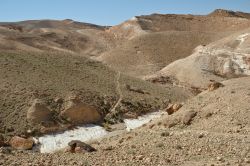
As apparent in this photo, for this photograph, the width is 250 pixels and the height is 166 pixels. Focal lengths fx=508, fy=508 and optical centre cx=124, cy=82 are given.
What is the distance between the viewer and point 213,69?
3878cm

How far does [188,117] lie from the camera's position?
50.9 ft

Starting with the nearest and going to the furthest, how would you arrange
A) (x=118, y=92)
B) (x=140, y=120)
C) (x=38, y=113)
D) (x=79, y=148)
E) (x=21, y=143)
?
(x=79, y=148) < (x=21, y=143) < (x=38, y=113) < (x=140, y=120) < (x=118, y=92)

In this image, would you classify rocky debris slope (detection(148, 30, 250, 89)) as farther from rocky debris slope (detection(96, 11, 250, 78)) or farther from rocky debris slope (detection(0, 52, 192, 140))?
rocky debris slope (detection(0, 52, 192, 140))

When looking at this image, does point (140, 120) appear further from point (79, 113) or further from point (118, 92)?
point (118, 92)

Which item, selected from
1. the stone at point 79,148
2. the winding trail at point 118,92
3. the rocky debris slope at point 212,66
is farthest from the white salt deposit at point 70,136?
the rocky debris slope at point 212,66

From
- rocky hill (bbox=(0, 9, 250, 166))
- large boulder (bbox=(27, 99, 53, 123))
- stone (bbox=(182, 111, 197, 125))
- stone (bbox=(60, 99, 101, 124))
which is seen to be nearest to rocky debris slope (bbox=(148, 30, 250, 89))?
rocky hill (bbox=(0, 9, 250, 166))

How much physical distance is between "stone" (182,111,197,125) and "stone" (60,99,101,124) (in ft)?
25.9

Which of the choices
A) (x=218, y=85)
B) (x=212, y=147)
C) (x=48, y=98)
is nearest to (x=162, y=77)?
(x=48, y=98)

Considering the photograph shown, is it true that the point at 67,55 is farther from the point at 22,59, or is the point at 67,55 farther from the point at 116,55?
the point at 116,55

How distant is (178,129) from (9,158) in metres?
5.28

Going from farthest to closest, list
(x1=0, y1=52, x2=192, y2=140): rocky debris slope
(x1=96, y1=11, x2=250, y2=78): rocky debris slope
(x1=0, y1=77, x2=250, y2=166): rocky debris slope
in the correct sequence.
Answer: (x1=96, y1=11, x2=250, y2=78): rocky debris slope → (x1=0, y1=52, x2=192, y2=140): rocky debris slope → (x1=0, y1=77, x2=250, y2=166): rocky debris slope

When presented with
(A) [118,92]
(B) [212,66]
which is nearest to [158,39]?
(B) [212,66]

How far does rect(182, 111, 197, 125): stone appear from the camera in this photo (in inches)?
604

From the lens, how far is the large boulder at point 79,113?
22.6 meters
